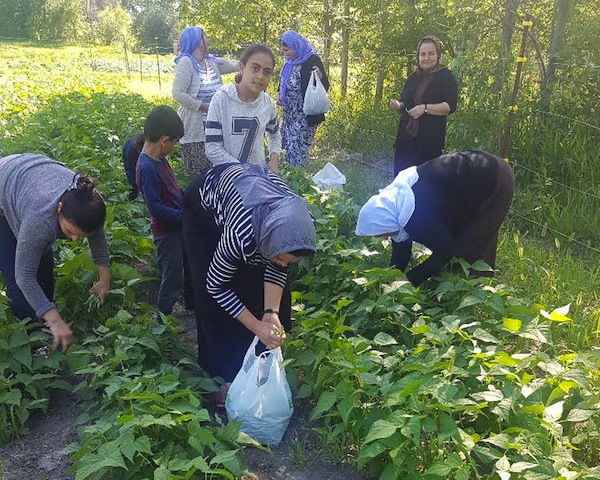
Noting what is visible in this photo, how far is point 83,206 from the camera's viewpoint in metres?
2.22

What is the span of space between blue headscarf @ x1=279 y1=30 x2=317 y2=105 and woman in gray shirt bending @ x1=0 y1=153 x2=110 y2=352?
3.16 metres

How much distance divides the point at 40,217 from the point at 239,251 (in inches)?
31.3

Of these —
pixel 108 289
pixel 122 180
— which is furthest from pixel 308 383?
pixel 122 180

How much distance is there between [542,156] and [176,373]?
4.06m

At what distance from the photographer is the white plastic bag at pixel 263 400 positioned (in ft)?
7.61

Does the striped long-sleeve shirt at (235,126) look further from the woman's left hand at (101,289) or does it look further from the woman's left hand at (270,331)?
the woman's left hand at (270,331)

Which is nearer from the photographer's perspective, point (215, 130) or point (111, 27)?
point (215, 130)

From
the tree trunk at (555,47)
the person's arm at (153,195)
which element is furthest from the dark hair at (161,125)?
the tree trunk at (555,47)

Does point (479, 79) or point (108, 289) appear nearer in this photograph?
point (108, 289)

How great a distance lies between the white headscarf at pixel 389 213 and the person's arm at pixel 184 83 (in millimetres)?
2203

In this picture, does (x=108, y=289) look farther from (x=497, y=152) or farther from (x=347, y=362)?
(x=497, y=152)

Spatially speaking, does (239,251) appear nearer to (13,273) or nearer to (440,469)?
(440,469)

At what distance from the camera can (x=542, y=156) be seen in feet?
17.1

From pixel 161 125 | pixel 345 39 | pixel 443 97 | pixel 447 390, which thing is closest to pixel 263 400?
pixel 447 390
